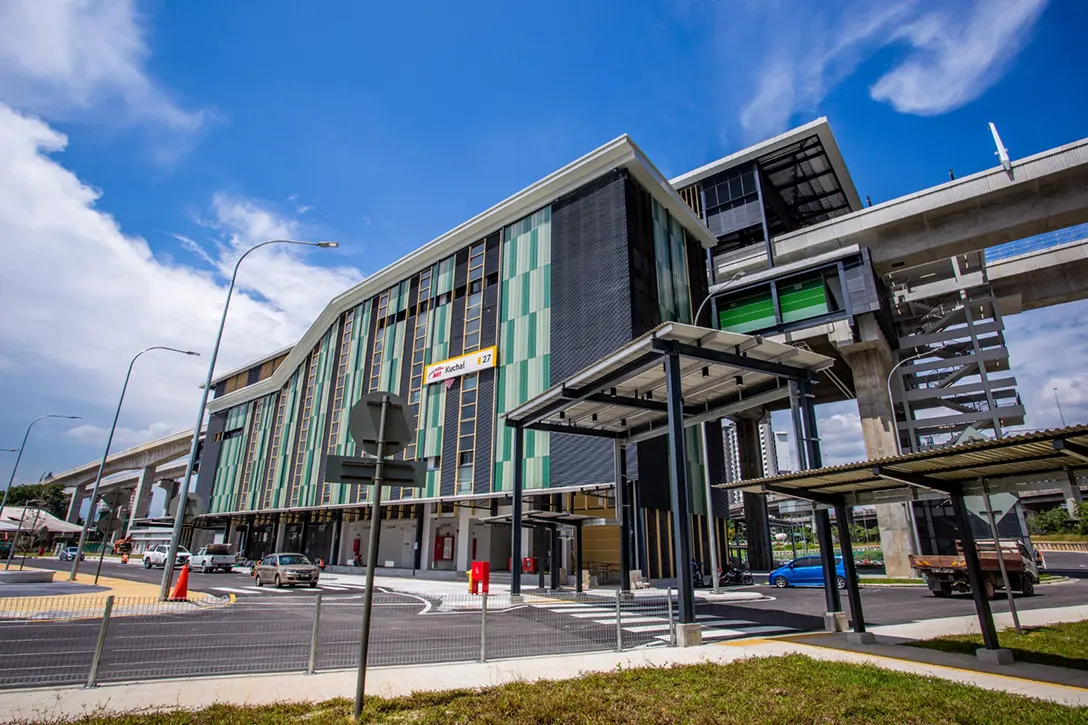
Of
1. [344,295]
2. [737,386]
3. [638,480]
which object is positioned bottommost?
[638,480]

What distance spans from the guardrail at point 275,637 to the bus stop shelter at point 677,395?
8.81ft

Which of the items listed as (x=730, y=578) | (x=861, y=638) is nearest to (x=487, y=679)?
(x=861, y=638)

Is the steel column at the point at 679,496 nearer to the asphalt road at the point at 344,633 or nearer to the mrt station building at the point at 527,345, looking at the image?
the asphalt road at the point at 344,633

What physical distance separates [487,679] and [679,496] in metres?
6.50

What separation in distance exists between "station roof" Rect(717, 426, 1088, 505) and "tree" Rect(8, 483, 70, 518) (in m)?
131

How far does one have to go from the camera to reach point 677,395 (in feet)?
45.8

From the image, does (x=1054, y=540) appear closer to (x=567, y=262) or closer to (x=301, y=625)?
(x=567, y=262)

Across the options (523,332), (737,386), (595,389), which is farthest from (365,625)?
(523,332)

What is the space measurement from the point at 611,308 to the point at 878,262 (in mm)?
21380

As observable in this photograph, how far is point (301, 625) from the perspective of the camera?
14.0 m

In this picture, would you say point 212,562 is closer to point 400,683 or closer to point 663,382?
point 663,382

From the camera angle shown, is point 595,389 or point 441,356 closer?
point 595,389

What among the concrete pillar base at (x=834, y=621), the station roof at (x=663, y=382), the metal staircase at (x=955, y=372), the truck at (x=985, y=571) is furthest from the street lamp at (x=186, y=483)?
the metal staircase at (x=955, y=372)

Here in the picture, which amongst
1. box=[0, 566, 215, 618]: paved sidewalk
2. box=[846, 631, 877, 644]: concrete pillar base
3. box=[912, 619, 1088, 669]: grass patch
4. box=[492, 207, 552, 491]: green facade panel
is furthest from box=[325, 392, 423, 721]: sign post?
box=[492, 207, 552, 491]: green facade panel
